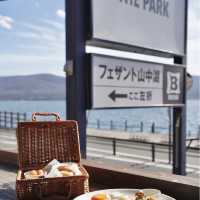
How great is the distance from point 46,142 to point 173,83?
113 inches

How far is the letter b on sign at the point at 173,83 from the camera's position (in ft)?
13.8

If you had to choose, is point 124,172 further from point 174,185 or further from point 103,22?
point 103,22

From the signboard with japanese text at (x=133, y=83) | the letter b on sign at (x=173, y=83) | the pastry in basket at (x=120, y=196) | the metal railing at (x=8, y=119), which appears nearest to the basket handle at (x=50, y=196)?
the pastry in basket at (x=120, y=196)

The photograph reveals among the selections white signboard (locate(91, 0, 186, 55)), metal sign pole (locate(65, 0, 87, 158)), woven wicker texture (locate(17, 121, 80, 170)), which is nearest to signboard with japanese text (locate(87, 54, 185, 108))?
metal sign pole (locate(65, 0, 87, 158))

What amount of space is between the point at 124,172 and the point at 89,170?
279 mm

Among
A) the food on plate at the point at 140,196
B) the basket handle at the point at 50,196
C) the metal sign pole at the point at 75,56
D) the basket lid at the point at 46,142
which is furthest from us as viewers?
the metal sign pole at the point at 75,56

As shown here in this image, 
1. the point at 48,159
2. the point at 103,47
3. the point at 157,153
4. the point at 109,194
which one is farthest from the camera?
the point at 157,153

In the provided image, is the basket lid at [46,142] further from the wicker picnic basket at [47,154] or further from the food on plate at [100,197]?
the food on plate at [100,197]

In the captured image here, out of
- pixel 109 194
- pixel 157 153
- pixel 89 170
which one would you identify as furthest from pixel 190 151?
pixel 109 194

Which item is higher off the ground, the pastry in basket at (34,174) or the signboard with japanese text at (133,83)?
the signboard with japanese text at (133,83)

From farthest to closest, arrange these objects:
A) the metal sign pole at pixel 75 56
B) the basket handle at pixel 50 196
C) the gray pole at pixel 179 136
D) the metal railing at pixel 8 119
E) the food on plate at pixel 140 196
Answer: the metal railing at pixel 8 119 → the gray pole at pixel 179 136 → the metal sign pole at pixel 75 56 → the basket handle at pixel 50 196 → the food on plate at pixel 140 196

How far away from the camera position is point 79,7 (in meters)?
2.87

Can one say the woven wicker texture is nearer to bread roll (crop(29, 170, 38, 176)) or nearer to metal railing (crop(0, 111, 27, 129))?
bread roll (crop(29, 170, 38, 176))

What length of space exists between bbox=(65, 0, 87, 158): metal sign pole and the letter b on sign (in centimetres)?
162
